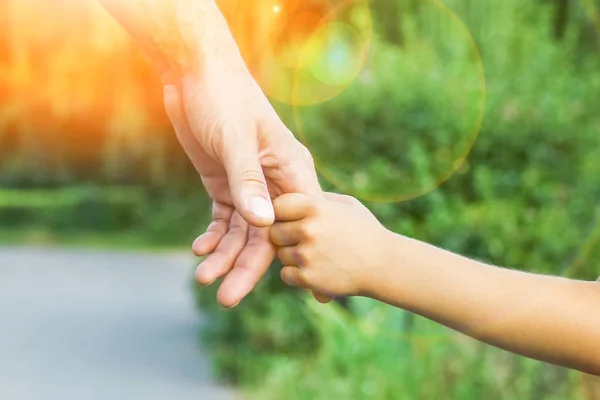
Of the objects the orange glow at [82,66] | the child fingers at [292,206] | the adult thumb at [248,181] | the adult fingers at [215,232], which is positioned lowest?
the orange glow at [82,66]

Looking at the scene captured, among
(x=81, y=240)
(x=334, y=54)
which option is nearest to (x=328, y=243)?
(x=334, y=54)

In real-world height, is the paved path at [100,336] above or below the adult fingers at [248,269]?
below

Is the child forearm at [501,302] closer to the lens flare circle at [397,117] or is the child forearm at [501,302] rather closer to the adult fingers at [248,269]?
the adult fingers at [248,269]

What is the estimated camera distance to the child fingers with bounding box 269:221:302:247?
180cm

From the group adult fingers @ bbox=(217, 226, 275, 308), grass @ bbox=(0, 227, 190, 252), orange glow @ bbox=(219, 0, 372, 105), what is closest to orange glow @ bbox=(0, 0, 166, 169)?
grass @ bbox=(0, 227, 190, 252)

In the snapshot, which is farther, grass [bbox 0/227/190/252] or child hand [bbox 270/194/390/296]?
grass [bbox 0/227/190/252]

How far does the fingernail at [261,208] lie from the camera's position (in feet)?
5.34

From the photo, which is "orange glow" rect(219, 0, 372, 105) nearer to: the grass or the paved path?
the paved path

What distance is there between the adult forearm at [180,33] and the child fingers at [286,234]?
0.39 m

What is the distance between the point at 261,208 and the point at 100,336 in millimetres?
5968

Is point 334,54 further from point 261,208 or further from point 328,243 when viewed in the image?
point 261,208

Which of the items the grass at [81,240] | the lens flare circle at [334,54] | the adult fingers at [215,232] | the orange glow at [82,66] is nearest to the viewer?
the adult fingers at [215,232]

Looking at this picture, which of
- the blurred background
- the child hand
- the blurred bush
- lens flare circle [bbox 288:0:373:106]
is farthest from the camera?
lens flare circle [bbox 288:0:373:106]

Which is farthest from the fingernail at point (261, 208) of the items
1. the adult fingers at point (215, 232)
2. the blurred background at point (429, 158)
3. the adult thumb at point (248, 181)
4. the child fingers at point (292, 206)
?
the blurred background at point (429, 158)
